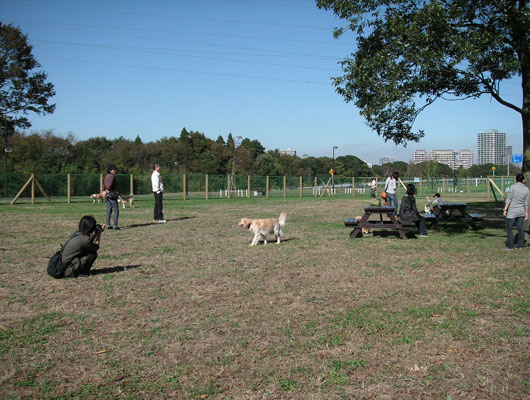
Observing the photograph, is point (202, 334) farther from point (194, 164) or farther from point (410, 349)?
point (194, 164)

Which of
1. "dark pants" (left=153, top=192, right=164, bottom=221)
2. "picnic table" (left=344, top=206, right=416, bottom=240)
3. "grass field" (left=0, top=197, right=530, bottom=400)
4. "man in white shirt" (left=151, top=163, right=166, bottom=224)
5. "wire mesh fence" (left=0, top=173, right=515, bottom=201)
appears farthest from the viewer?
"wire mesh fence" (left=0, top=173, right=515, bottom=201)

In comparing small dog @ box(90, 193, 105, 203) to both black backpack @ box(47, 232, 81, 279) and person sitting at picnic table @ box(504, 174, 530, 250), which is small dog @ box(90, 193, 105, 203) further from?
person sitting at picnic table @ box(504, 174, 530, 250)

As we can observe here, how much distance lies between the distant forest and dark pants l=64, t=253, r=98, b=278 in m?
43.4

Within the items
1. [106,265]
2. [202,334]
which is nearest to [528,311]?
[202,334]

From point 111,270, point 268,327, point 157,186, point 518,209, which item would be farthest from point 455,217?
point 268,327

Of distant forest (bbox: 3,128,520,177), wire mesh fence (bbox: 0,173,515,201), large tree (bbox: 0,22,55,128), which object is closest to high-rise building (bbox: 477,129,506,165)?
distant forest (bbox: 3,128,520,177)

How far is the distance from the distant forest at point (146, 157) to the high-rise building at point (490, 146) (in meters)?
94.6

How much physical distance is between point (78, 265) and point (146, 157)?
63.0 m

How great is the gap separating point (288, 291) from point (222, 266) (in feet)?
6.50

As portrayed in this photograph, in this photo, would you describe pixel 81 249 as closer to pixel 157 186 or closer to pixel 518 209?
pixel 157 186

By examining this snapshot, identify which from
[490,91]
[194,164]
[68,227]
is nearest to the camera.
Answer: [490,91]

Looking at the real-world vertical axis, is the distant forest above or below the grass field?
above

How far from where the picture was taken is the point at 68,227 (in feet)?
45.0

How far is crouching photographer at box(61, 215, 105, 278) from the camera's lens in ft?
21.4
